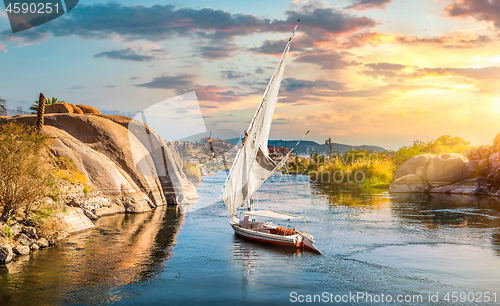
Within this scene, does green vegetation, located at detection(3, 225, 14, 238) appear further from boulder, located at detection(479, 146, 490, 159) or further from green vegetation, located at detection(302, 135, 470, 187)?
green vegetation, located at detection(302, 135, 470, 187)

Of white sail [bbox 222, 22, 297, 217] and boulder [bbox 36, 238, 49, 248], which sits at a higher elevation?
white sail [bbox 222, 22, 297, 217]

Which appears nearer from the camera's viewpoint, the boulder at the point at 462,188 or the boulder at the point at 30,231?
the boulder at the point at 30,231

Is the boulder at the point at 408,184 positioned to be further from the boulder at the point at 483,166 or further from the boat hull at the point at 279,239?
the boat hull at the point at 279,239

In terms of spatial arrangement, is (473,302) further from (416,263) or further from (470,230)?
(470,230)

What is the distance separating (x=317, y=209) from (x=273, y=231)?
18.4 m

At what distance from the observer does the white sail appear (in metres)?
25.5

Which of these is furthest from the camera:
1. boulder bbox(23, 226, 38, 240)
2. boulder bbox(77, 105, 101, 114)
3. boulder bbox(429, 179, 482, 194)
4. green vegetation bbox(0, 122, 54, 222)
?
boulder bbox(429, 179, 482, 194)

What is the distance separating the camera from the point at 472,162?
180 feet

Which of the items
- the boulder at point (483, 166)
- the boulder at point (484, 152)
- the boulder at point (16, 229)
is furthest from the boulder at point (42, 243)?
the boulder at point (484, 152)

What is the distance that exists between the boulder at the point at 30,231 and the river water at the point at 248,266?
1388 millimetres

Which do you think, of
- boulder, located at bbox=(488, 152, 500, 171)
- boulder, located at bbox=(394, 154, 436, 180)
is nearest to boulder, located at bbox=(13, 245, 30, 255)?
boulder, located at bbox=(488, 152, 500, 171)

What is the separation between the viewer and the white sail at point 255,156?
25.5 m

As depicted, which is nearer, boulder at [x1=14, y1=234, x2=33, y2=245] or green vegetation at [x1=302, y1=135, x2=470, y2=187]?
boulder at [x1=14, y1=234, x2=33, y2=245]

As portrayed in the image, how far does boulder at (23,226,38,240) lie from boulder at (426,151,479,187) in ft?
187
